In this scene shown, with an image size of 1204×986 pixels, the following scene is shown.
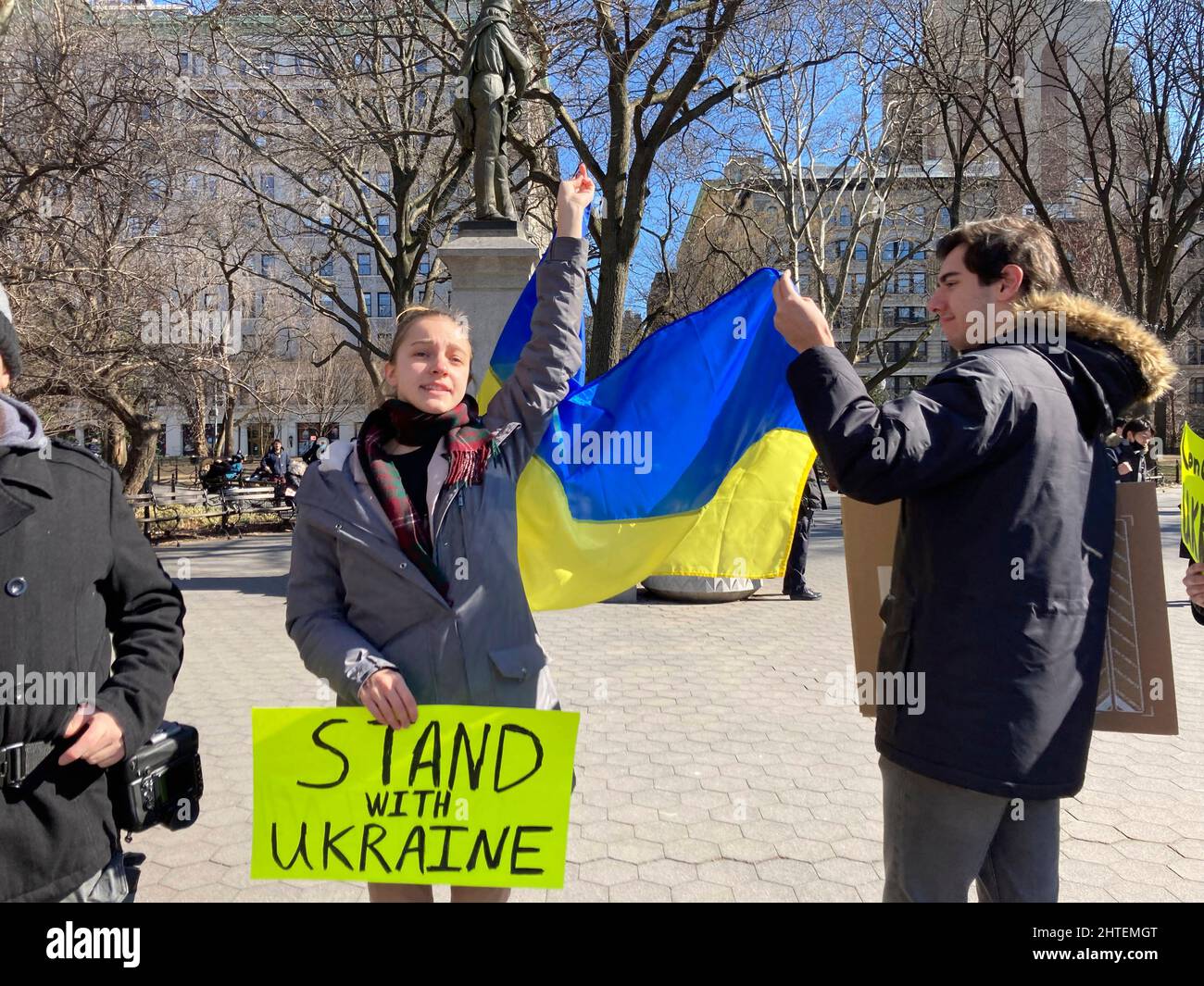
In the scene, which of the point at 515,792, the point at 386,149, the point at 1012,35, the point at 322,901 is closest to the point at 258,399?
the point at 386,149

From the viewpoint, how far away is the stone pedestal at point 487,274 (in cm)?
704

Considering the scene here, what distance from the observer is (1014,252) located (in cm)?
195

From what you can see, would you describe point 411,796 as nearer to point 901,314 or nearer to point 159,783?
point 159,783

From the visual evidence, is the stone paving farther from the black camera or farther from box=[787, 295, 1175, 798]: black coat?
box=[787, 295, 1175, 798]: black coat

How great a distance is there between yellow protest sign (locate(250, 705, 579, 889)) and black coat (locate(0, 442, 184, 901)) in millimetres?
327

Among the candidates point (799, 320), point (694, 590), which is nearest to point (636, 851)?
point (799, 320)

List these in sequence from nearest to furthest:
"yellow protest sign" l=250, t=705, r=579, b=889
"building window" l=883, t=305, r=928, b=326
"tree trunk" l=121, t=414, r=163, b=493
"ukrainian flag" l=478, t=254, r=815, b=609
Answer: "yellow protest sign" l=250, t=705, r=579, b=889 → "ukrainian flag" l=478, t=254, r=815, b=609 → "tree trunk" l=121, t=414, r=163, b=493 → "building window" l=883, t=305, r=928, b=326

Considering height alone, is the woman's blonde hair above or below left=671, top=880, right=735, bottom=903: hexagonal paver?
above

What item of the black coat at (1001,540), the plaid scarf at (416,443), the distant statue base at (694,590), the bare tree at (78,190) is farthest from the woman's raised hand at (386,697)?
the bare tree at (78,190)

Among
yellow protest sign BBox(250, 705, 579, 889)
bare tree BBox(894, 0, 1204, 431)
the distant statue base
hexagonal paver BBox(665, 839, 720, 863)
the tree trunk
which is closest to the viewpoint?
yellow protest sign BBox(250, 705, 579, 889)

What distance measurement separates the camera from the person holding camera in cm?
173

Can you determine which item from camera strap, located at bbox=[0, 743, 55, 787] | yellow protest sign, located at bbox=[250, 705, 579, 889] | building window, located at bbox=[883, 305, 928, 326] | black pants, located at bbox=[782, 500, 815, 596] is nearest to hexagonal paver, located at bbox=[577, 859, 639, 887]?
yellow protest sign, located at bbox=[250, 705, 579, 889]

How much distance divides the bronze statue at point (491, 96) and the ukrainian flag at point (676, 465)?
4.99 m
